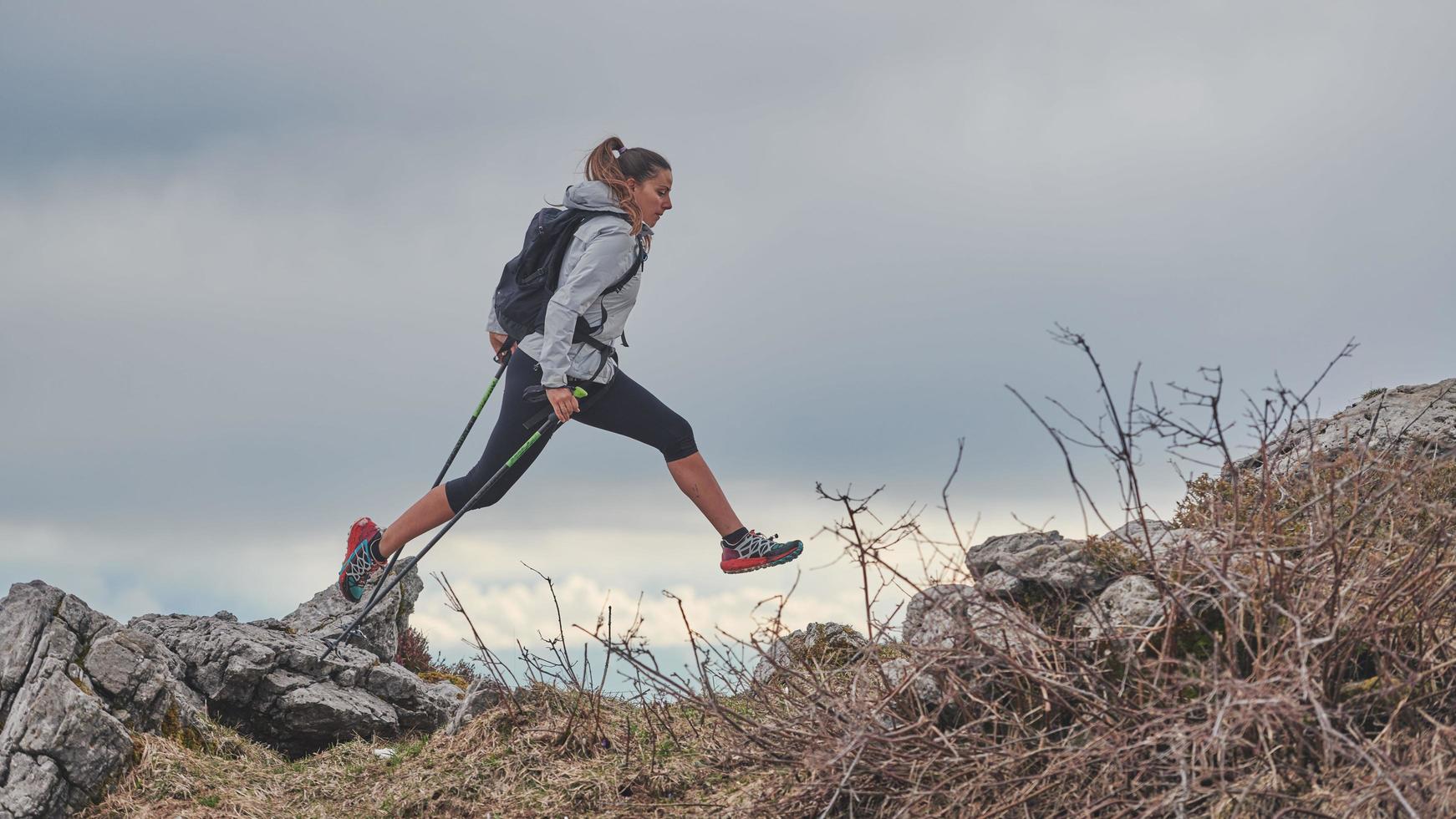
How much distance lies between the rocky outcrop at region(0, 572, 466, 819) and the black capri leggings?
163cm

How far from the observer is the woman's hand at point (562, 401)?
806 cm

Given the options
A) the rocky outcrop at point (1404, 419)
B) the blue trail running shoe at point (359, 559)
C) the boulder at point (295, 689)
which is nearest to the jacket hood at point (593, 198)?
the blue trail running shoe at point (359, 559)

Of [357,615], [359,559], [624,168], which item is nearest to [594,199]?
[624,168]

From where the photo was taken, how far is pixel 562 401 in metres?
8.06

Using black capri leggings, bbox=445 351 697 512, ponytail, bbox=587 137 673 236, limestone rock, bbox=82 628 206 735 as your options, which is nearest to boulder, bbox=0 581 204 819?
limestone rock, bbox=82 628 206 735

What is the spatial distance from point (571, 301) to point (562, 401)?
0.70 meters

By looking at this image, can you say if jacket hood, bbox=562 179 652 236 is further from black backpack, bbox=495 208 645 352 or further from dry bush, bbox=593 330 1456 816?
dry bush, bbox=593 330 1456 816

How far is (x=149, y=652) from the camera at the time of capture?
8477mm

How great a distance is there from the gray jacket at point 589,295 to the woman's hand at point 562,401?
0.05 meters

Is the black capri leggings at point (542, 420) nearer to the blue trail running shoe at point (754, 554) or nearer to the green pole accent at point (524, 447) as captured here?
the green pole accent at point (524, 447)

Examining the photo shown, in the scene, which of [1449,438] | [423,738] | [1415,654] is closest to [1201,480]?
[1449,438]

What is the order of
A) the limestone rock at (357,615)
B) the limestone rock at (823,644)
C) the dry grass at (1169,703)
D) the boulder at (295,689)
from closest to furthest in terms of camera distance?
the dry grass at (1169,703) → the limestone rock at (823,644) → the boulder at (295,689) → the limestone rock at (357,615)

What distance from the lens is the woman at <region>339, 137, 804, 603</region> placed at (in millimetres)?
8094

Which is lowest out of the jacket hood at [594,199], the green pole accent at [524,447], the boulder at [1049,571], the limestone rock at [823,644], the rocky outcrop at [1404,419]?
the boulder at [1049,571]
